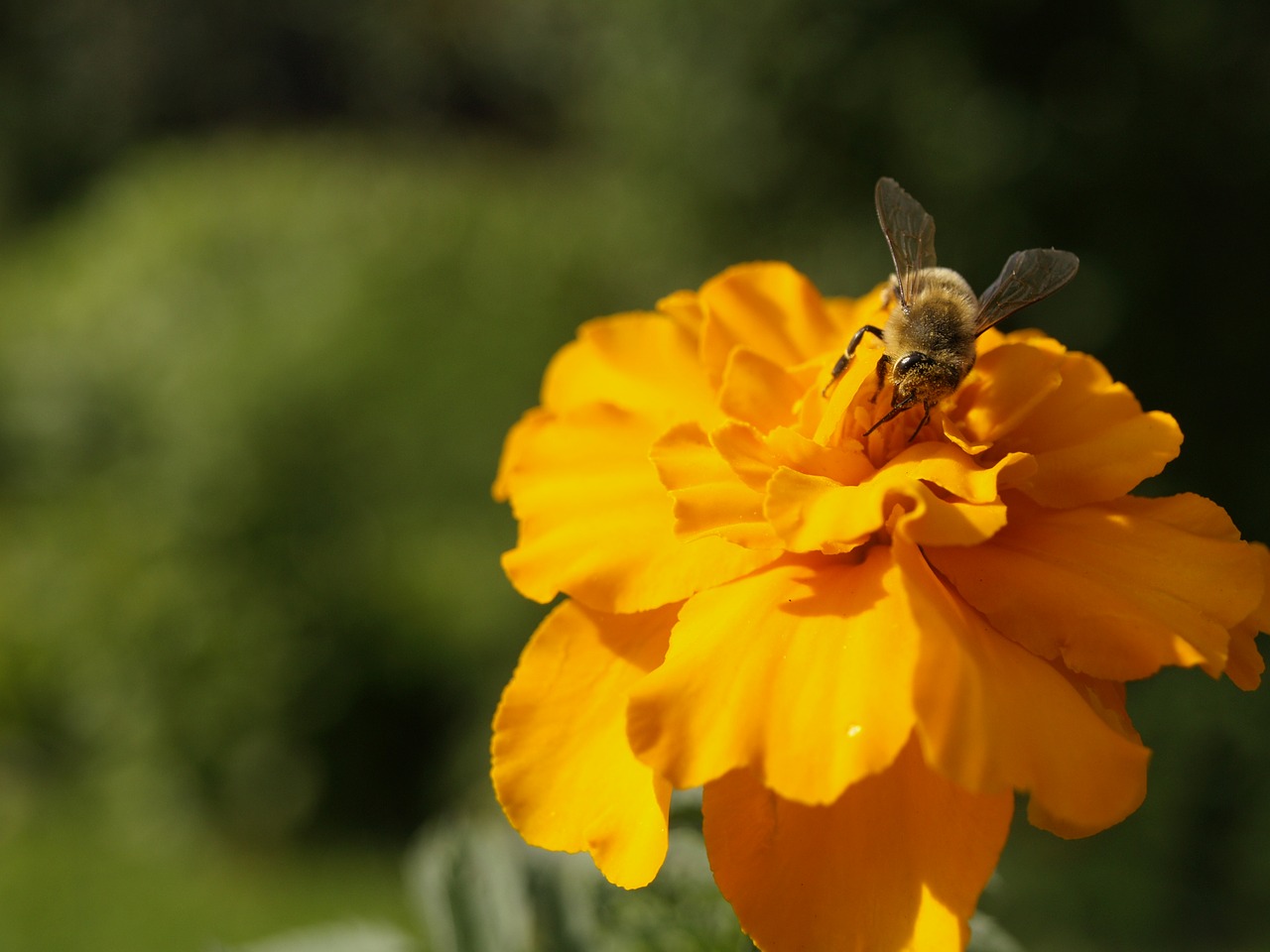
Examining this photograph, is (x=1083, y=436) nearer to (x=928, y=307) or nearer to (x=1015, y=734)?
(x=928, y=307)

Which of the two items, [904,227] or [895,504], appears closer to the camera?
[895,504]

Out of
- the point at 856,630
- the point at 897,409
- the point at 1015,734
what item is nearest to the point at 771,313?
the point at 897,409

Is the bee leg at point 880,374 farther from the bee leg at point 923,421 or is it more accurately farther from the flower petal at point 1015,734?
the flower petal at point 1015,734

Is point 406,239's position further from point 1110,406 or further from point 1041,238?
point 1110,406

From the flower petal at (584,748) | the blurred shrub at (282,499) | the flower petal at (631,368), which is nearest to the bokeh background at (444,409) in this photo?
the blurred shrub at (282,499)

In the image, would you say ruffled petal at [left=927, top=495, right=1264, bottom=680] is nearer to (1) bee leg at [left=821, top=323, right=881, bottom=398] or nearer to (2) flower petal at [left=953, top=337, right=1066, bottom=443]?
(2) flower petal at [left=953, top=337, right=1066, bottom=443]

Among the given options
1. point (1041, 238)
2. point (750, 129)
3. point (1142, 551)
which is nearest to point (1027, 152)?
point (1041, 238)
